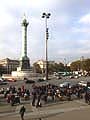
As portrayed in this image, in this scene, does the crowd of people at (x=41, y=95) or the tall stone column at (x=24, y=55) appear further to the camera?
the tall stone column at (x=24, y=55)

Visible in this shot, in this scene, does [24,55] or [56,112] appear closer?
[56,112]

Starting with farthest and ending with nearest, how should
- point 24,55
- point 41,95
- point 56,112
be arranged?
point 24,55 < point 41,95 < point 56,112

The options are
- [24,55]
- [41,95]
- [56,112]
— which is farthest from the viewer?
[24,55]

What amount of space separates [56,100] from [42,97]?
60.5 inches

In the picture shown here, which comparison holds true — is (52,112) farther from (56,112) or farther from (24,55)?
(24,55)

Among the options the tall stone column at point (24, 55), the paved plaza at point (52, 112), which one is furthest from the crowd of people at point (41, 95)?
the tall stone column at point (24, 55)

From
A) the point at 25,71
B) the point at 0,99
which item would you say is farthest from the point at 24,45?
the point at 0,99

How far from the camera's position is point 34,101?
2589cm

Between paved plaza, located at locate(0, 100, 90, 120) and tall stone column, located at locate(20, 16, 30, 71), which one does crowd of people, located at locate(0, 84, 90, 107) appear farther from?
tall stone column, located at locate(20, 16, 30, 71)

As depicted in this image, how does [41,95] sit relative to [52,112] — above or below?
above

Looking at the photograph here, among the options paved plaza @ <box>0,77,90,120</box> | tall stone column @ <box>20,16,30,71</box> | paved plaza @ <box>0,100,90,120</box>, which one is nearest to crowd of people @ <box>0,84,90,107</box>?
paved plaza @ <box>0,77,90,120</box>

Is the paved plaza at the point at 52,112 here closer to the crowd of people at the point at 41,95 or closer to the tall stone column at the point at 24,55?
the crowd of people at the point at 41,95

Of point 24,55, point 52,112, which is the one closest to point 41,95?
point 52,112

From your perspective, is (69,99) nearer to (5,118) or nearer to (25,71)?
(5,118)
